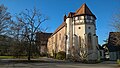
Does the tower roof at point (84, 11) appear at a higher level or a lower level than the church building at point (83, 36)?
higher

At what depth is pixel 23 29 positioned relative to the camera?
Result: 43375 mm

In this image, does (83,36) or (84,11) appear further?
(84,11)

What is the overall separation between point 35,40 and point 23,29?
348 centimetres

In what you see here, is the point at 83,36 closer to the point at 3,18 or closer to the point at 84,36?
the point at 84,36

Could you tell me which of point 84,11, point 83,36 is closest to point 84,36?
point 83,36

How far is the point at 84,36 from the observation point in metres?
54.8

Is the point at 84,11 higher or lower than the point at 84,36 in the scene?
higher

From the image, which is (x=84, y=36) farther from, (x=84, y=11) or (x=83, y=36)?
(x=84, y=11)

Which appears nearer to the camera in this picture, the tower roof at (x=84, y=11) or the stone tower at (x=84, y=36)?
the stone tower at (x=84, y=36)

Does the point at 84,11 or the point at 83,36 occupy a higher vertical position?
the point at 84,11

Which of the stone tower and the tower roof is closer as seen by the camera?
the stone tower

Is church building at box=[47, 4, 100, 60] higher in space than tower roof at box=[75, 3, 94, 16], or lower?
lower

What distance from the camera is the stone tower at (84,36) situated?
2143 inches

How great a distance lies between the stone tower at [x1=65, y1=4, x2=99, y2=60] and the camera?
2143 inches
